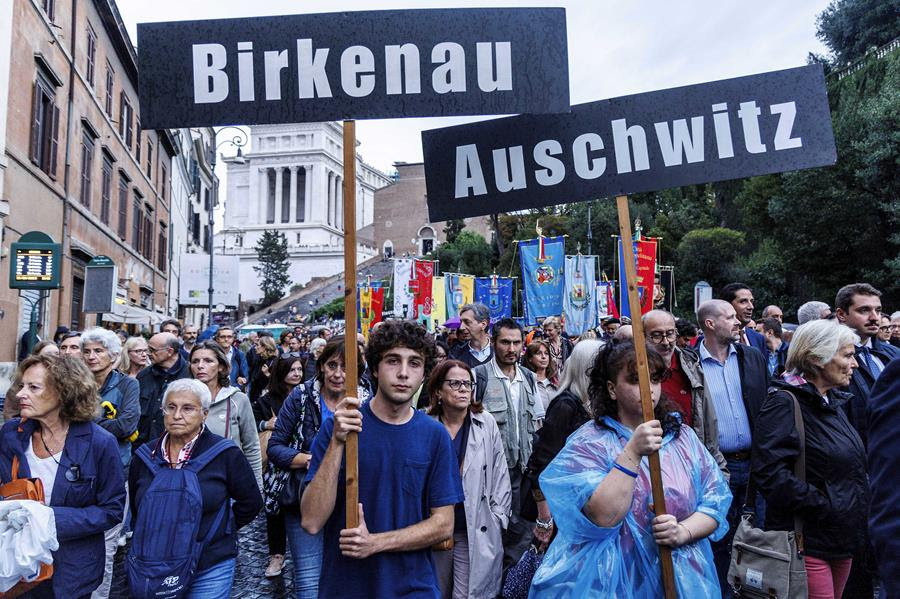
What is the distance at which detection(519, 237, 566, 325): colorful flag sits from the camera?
544 inches

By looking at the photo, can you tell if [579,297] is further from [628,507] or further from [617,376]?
[628,507]

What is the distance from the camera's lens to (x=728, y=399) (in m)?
4.64

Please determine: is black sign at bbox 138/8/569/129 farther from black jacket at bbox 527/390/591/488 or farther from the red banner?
the red banner

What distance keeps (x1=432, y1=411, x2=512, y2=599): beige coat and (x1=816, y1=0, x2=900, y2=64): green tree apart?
3650 cm

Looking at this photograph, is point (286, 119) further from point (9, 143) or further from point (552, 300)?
point (9, 143)

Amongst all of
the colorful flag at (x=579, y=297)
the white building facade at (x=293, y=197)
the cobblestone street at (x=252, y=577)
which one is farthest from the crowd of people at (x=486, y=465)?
the white building facade at (x=293, y=197)

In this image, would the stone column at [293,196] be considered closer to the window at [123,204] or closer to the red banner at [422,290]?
the window at [123,204]

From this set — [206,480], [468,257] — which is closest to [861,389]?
[206,480]

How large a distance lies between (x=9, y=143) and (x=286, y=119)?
1248cm

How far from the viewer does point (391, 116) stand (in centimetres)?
287

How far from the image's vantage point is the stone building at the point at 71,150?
43.7ft

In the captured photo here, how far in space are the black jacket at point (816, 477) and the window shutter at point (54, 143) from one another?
1583cm

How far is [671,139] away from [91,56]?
786 inches

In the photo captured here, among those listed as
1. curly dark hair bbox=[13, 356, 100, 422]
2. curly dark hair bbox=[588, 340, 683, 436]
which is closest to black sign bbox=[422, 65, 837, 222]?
curly dark hair bbox=[588, 340, 683, 436]
